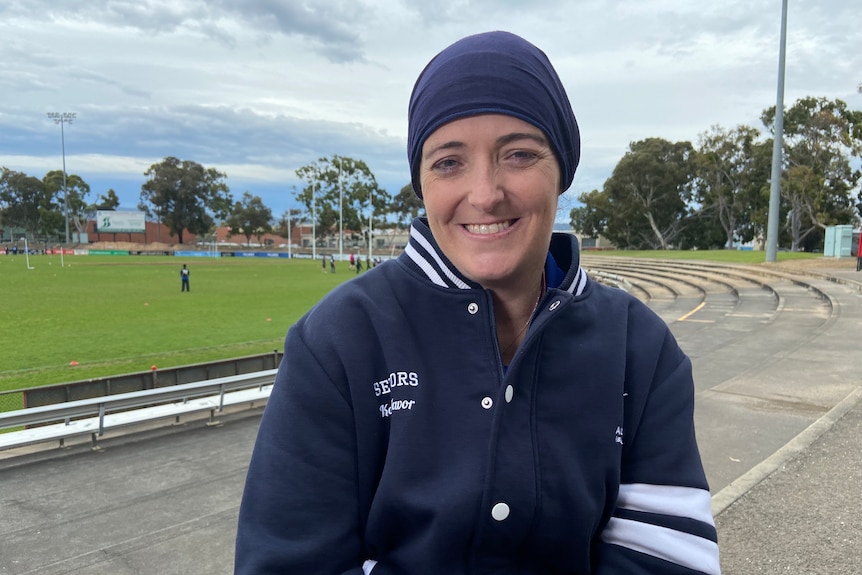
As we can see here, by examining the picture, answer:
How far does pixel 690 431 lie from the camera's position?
1488 mm

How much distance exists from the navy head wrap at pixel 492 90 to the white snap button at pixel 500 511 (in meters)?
0.81

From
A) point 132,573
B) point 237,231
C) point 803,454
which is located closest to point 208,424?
point 132,573

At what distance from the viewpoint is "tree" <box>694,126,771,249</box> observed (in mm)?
A: 45875

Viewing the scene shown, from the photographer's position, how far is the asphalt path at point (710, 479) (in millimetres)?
3795

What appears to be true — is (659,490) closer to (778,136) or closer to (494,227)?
(494,227)

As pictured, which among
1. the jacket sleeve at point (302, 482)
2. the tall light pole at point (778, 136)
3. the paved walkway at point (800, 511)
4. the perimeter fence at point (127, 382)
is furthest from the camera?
the tall light pole at point (778, 136)

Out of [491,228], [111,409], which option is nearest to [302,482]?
[491,228]

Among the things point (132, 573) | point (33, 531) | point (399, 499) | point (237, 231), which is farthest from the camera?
point (237, 231)

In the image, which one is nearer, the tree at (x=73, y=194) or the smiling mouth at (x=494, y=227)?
the smiling mouth at (x=494, y=227)

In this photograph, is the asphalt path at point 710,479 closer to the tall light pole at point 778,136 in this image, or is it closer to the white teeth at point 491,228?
the white teeth at point 491,228

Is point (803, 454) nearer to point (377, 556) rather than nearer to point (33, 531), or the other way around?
point (377, 556)

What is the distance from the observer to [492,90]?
4.22 feet

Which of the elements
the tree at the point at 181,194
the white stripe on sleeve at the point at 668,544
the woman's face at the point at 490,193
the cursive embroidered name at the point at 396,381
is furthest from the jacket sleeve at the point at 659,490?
the tree at the point at 181,194

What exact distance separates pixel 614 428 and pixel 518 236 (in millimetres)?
519
